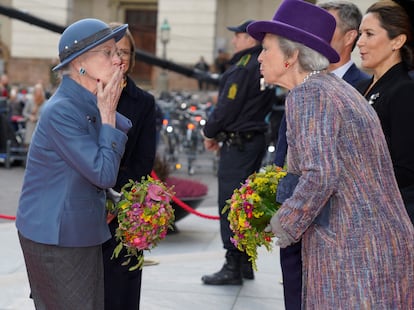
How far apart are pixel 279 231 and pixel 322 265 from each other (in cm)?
21

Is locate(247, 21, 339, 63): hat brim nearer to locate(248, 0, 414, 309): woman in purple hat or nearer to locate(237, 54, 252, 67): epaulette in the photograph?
locate(248, 0, 414, 309): woman in purple hat

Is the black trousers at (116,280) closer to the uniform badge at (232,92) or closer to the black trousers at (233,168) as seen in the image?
the black trousers at (233,168)

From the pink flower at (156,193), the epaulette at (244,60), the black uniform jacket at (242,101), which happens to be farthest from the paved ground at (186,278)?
the pink flower at (156,193)

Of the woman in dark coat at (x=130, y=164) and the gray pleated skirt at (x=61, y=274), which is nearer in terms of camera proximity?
the gray pleated skirt at (x=61, y=274)

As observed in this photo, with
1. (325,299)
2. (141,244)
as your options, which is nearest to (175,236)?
(141,244)

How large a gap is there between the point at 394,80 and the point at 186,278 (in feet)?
9.84

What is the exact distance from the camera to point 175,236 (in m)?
7.47

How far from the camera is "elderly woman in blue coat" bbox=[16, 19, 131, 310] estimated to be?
277 cm

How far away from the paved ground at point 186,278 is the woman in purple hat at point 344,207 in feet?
8.50

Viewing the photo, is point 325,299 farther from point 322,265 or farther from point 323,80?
point 323,80

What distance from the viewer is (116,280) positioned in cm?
368

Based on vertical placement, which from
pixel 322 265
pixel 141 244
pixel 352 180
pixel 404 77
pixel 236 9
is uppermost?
pixel 404 77

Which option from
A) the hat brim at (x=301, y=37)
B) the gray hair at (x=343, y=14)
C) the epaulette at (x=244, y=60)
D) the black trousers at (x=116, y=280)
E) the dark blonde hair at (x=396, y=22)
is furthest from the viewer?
the epaulette at (x=244, y=60)

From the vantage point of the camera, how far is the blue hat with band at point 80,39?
289 cm
